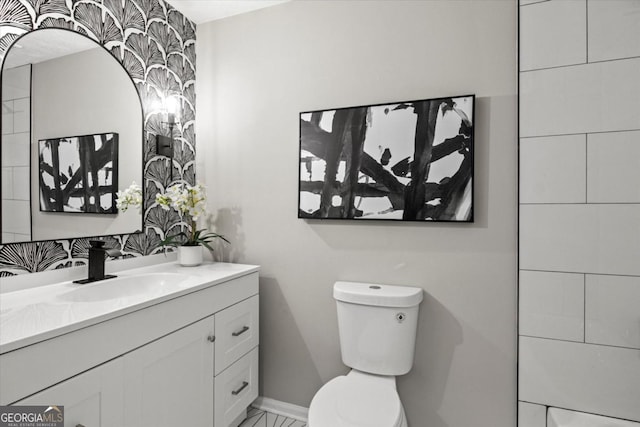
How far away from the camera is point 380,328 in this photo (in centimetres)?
159

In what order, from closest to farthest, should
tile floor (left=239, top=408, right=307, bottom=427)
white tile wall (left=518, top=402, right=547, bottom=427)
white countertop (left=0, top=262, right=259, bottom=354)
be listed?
white countertop (left=0, top=262, right=259, bottom=354) < white tile wall (left=518, top=402, right=547, bottom=427) < tile floor (left=239, top=408, right=307, bottom=427)

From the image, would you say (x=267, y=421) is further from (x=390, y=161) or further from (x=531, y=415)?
(x=390, y=161)

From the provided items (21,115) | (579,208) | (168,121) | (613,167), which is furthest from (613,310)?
(21,115)

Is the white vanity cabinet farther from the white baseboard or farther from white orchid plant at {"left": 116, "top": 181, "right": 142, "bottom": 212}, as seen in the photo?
white orchid plant at {"left": 116, "top": 181, "right": 142, "bottom": 212}

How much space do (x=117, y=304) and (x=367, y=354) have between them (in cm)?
106

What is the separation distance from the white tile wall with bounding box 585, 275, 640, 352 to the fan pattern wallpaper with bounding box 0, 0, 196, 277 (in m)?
2.04

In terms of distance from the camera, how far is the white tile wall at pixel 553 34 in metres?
1.32

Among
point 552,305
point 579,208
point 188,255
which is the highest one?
point 579,208

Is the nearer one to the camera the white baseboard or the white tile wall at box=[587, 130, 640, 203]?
the white tile wall at box=[587, 130, 640, 203]

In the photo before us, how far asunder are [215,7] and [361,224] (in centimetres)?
Answer: 151

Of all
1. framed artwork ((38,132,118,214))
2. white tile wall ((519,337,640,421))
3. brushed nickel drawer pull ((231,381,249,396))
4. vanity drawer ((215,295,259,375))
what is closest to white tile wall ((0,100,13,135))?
framed artwork ((38,132,118,214))

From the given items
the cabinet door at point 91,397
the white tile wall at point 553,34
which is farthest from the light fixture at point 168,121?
the white tile wall at point 553,34

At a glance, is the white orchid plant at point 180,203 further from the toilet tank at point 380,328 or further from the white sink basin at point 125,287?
the toilet tank at point 380,328

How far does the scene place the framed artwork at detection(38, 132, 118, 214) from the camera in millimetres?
1441
